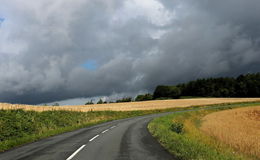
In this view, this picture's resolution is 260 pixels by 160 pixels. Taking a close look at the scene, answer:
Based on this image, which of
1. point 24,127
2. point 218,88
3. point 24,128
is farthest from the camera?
point 218,88

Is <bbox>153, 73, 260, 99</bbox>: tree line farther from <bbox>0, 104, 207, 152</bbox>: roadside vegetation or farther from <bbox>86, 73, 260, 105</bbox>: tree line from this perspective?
<bbox>0, 104, 207, 152</bbox>: roadside vegetation

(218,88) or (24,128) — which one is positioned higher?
(218,88)

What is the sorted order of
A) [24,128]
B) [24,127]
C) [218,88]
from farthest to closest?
1. [218,88]
2. [24,127]
3. [24,128]

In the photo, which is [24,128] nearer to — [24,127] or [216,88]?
[24,127]

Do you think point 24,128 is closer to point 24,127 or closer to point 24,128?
point 24,128

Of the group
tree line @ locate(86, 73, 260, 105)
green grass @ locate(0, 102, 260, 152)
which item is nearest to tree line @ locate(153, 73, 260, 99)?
tree line @ locate(86, 73, 260, 105)

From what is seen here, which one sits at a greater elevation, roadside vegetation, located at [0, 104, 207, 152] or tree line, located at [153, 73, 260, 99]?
tree line, located at [153, 73, 260, 99]

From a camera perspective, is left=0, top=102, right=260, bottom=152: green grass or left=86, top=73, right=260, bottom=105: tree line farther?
left=86, top=73, right=260, bottom=105: tree line

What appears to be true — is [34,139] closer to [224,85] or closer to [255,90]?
[255,90]

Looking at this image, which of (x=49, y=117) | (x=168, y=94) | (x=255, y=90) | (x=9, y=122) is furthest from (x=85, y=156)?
(x=168, y=94)

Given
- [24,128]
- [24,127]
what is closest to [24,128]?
[24,128]

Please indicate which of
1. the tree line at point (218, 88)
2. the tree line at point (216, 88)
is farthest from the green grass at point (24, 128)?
the tree line at point (218, 88)

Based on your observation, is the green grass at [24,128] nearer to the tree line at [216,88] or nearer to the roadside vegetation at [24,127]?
the roadside vegetation at [24,127]

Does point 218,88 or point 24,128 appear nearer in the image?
point 24,128
